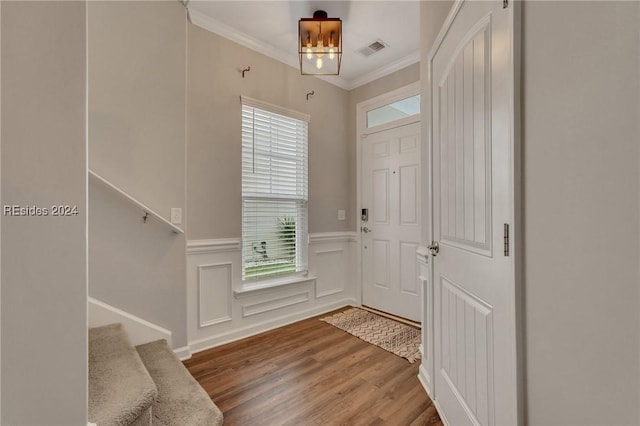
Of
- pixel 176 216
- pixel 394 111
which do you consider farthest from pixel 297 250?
pixel 394 111

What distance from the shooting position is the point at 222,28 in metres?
2.63

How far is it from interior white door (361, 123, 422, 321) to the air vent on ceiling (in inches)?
32.6

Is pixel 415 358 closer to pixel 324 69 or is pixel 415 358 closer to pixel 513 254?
pixel 513 254

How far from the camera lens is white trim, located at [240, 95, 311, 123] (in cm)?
281

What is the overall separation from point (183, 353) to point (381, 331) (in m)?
1.76

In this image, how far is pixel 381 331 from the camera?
9.39 ft

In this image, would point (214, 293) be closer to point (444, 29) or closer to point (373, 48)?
point (444, 29)

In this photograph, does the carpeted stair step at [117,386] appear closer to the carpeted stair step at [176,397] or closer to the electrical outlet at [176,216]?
the carpeted stair step at [176,397]

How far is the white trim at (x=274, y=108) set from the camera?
2.81m

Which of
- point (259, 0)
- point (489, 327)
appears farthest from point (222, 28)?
point (489, 327)
